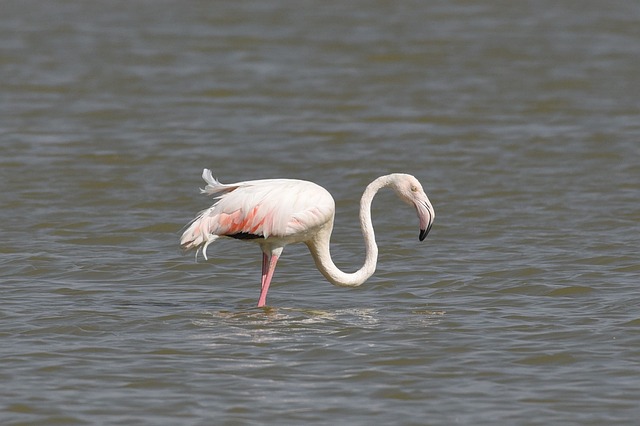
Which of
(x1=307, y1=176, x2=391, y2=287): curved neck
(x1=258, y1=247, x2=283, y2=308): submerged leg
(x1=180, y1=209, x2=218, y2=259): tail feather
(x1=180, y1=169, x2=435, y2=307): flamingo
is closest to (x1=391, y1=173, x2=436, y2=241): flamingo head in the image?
(x1=180, y1=169, x2=435, y2=307): flamingo

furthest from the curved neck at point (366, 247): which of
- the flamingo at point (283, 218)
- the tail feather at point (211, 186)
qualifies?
the tail feather at point (211, 186)

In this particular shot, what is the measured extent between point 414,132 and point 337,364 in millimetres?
8280

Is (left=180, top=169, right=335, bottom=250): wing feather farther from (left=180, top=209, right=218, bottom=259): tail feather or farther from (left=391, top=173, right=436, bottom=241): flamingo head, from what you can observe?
(left=391, top=173, right=436, bottom=241): flamingo head

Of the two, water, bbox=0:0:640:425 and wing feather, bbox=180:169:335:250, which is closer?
water, bbox=0:0:640:425

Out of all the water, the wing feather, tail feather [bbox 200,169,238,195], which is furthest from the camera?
tail feather [bbox 200,169,238,195]

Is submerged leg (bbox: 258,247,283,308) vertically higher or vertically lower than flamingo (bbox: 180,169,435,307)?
lower

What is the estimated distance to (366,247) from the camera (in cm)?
935

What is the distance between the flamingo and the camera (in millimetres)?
9125

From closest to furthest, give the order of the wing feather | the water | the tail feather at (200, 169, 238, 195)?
the water, the wing feather, the tail feather at (200, 169, 238, 195)

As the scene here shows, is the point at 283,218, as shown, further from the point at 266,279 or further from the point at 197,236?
the point at 197,236

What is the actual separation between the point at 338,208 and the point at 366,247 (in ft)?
11.8

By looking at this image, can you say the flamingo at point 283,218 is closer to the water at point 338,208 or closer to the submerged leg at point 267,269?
the submerged leg at point 267,269

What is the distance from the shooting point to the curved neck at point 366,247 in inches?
366

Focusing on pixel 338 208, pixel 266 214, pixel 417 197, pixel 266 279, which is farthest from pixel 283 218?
pixel 338 208
